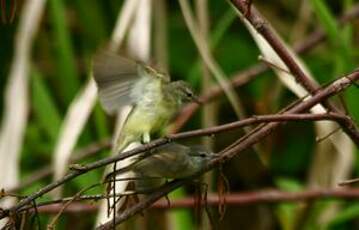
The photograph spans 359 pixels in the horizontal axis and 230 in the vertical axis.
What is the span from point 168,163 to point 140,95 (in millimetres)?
303

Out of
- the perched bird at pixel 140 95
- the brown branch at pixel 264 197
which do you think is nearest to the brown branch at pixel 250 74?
the brown branch at pixel 264 197

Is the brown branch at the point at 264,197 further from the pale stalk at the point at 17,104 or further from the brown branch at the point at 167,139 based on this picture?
the brown branch at the point at 167,139

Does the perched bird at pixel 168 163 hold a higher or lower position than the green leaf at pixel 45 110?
lower

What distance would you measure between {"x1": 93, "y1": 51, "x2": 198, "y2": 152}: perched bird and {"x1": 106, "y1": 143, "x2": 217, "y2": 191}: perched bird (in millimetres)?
203

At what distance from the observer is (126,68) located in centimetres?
146

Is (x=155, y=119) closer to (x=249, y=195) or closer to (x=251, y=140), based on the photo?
(x=251, y=140)

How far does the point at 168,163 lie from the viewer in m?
1.24

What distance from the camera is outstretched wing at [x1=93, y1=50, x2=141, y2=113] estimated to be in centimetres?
142

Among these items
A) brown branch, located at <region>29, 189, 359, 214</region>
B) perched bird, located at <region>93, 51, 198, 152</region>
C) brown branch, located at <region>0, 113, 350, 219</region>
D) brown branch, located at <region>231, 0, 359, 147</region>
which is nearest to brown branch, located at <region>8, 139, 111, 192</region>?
brown branch, located at <region>29, 189, 359, 214</region>

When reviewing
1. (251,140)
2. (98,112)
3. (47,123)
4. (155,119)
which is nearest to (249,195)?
(98,112)

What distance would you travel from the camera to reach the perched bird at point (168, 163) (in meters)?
1.23

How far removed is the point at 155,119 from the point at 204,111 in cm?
84

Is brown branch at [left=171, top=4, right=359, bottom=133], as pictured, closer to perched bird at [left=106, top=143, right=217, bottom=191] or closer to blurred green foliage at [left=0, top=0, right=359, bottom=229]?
blurred green foliage at [left=0, top=0, right=359, bottom=229]

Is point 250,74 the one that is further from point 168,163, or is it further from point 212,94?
point 168,163
